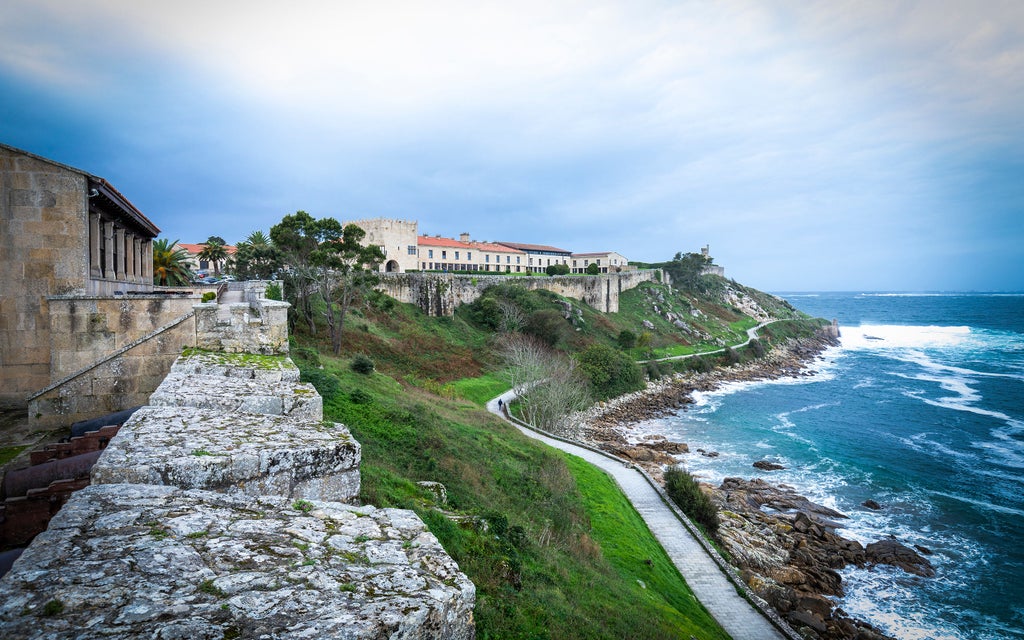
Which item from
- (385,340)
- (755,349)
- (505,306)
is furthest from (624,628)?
(755,349)

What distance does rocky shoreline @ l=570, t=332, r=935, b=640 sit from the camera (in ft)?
51.8

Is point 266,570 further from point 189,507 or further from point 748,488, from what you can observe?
point 748,488

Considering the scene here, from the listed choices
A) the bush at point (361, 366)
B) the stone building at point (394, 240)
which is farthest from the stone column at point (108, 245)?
the stone building at point (394, 240)

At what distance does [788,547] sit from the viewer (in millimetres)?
20062

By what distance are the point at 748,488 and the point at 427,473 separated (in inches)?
821

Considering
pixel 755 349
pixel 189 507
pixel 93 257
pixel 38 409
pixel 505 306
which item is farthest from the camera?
pixel 755 349

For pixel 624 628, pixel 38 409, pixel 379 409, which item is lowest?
pixel 624 628

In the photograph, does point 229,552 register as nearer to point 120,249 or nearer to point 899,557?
point 120,249

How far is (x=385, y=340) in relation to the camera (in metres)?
36.6

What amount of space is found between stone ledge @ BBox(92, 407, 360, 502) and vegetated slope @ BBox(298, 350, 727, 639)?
2.41 metres

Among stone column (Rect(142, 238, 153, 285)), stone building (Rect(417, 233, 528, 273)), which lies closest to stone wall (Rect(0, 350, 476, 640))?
stone column (Rect(142, 238, 153, 285))

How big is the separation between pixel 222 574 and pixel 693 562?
16.1 m

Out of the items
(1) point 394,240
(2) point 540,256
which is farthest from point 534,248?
(1) point 394,240

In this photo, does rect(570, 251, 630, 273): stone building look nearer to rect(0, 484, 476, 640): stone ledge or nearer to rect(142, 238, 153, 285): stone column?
rect(142, 238, 153, 285): stone column
